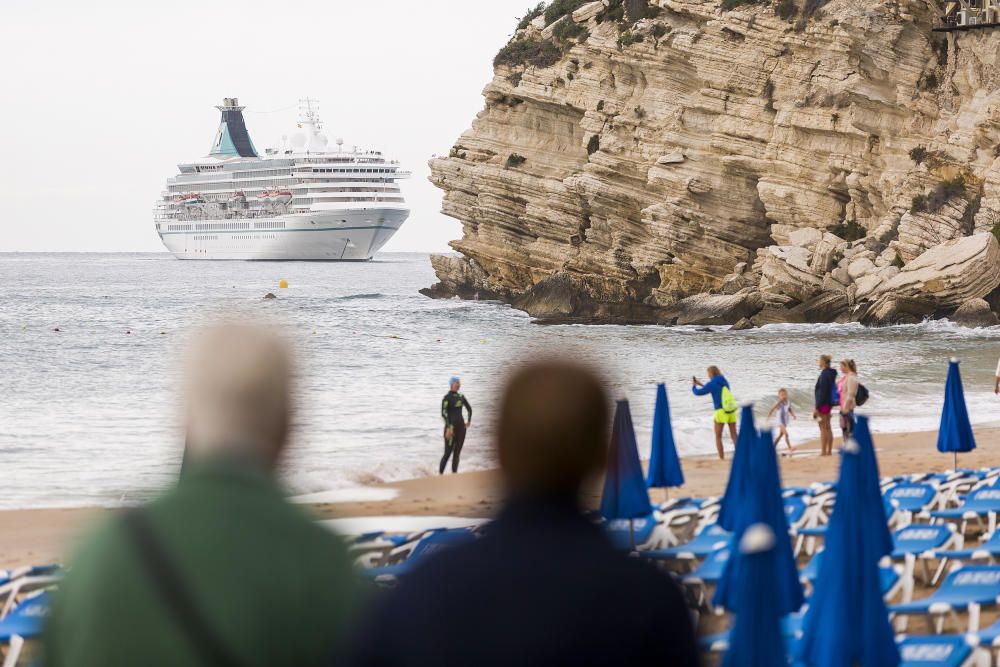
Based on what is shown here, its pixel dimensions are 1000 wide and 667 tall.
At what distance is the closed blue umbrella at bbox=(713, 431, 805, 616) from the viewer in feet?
20.4

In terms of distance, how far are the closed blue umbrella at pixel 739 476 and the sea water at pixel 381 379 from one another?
49.1 inches

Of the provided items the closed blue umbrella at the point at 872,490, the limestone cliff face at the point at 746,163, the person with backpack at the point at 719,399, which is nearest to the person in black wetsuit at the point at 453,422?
the person with backpack at the point at 719,399

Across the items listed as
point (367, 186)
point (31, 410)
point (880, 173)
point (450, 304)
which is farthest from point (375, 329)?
point (367, 186)

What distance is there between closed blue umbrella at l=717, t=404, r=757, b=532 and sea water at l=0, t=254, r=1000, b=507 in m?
1.25

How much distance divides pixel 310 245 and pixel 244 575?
10649cm

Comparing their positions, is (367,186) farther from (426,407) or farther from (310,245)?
(426,407)

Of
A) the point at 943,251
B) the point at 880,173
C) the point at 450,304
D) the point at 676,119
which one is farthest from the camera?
the point at 450,304

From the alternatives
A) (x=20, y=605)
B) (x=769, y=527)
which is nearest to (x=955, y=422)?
(x=769, y=527)

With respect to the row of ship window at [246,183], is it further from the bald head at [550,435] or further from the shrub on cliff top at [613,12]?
the bald head at [550,435]

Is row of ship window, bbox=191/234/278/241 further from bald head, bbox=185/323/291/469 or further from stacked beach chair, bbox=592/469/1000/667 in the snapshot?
bald head, bbox=185/323/291/469

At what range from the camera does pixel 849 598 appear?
4.93m

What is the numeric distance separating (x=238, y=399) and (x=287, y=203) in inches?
4126

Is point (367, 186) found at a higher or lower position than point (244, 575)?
higher

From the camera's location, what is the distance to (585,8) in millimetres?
48125
